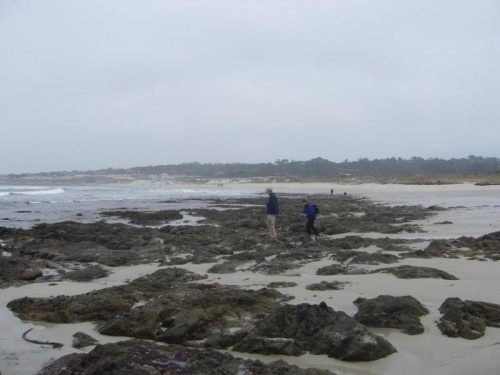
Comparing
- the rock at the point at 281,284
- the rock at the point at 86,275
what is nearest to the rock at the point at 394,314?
the rock at the point at 281,284

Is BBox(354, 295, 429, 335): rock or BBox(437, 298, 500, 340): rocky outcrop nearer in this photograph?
BBox(437, 298, 500, 340): rocky outcrop

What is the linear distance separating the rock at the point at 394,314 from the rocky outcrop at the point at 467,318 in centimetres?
24

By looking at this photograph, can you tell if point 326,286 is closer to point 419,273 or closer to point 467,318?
point 419,273

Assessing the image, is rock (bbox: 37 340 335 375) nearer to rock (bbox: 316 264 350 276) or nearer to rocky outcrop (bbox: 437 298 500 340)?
rocky outcrop (bbox: 437 298 500 340)

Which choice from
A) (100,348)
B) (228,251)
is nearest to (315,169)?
(228,251)

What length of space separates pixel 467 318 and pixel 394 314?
0.75m

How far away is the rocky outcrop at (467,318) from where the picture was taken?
4.47 metres

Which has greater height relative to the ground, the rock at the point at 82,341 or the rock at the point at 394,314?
the rock at the point at 394,314

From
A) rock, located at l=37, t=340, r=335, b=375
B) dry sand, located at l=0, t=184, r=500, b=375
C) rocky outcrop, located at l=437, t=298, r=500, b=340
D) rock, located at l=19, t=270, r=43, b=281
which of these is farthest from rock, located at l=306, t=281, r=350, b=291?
rock, located at l=19, t=270, r=43, b=281

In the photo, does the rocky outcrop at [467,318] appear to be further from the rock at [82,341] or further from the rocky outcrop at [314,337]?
the rock at [82,341]

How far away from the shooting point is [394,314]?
4.89 metres

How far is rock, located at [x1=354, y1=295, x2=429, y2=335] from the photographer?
4719mm

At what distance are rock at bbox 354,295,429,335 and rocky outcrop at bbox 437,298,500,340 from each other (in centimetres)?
24

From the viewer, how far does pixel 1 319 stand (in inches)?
222
